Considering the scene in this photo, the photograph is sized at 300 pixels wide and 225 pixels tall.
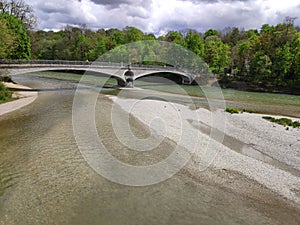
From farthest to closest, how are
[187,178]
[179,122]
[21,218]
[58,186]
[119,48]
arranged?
[119,48]
[179,122]
[187,178]
[58,186]
[21,218]

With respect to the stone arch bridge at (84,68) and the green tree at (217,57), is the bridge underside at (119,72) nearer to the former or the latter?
the stone arch bridge at (84,68)

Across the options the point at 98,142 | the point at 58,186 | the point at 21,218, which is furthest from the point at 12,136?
the point at 21,218

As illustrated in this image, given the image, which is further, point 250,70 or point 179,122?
point 250,70

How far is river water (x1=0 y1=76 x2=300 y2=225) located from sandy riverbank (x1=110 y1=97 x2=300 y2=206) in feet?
4.93

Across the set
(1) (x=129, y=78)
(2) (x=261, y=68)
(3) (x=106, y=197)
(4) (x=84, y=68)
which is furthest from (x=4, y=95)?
(2) (x=261, y=68)

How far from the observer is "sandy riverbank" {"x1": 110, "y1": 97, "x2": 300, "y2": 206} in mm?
12805

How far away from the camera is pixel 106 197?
34.9 ft

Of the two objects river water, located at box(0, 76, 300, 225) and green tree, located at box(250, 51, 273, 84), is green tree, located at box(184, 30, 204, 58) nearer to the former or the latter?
green tree, located at box(250, 51, 273, 84)

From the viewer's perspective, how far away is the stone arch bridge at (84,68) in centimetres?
3288

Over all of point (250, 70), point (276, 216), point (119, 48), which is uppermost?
point (119, 48)

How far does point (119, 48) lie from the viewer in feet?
262

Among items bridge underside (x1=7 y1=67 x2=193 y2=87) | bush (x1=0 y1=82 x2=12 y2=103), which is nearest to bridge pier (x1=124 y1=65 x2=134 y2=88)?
bridge underside (x1=7 y1=67 x2=193 y2=87)

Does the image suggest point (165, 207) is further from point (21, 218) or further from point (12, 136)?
point (12, 136)

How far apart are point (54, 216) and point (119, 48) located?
2978 inches
